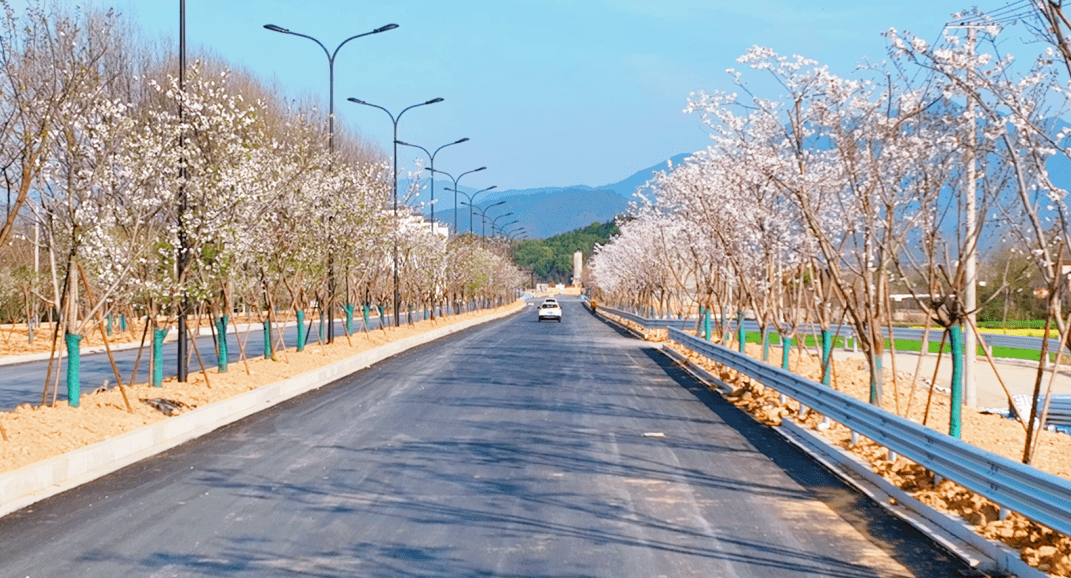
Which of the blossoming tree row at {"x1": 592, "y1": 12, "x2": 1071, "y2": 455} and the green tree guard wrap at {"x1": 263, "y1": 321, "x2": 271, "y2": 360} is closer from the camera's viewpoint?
the blossoming tree row at {"x1": 592, "y1": 12, "x2": 1071, "y2": 455}

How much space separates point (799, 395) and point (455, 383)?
Result: 931cm

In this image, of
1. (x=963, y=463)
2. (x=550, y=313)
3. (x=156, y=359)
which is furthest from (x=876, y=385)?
(x=550, y=313)

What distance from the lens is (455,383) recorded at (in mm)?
22625

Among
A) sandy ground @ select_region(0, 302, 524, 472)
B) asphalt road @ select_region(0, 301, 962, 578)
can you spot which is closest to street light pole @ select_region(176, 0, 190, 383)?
sandy ground @ select_region(0, 302, 524, 472)

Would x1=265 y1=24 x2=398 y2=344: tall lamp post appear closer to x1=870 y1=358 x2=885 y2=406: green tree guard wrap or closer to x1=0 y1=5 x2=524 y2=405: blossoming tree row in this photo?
x1=0 y1=5 x2=524 y2=405: blossoming tree row

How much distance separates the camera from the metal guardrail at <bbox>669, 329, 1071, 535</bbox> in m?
7.05

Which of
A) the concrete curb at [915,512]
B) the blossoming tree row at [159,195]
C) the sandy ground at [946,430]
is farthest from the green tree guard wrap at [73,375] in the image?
the sandy ground at [946,430]

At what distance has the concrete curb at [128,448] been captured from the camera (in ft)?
33.1

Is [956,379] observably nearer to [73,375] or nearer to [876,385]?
[876,385]

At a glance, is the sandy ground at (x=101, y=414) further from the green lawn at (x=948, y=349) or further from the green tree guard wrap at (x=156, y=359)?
the green lawn at (x=948, y=349)

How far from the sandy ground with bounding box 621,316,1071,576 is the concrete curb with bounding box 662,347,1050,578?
14cm

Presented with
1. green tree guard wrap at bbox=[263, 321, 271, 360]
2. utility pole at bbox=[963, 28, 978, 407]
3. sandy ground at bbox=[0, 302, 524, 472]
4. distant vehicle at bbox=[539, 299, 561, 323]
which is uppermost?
utility pole at bbox=[963, 28, 978, 407]

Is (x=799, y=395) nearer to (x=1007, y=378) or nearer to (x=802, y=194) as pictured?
(x=802, y=194)

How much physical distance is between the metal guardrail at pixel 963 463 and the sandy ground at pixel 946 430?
1.05ft
